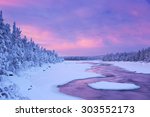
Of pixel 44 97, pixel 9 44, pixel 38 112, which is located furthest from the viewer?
pixel 9 44

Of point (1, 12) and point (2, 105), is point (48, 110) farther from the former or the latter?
point (1, 12)

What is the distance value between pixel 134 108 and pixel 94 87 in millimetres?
21254

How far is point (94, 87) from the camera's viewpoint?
1416 inches

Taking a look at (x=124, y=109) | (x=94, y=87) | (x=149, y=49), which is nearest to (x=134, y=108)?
(x=124, y=109)

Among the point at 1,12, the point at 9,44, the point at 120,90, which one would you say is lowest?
the point at 120,90

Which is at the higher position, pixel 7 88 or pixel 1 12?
pixel 1 12

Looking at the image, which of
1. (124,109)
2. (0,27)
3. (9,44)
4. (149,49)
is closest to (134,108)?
(124,109)

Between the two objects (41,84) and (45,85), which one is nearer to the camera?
(45,85)

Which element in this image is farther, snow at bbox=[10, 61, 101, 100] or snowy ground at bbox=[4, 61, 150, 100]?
snowy ground at bbox=[4, 61, 150, 100]

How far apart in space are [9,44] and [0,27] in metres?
5.53

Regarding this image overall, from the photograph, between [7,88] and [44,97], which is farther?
[44,97]

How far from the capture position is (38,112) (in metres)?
14.0

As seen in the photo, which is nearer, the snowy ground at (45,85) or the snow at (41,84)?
the snow at (41,84)

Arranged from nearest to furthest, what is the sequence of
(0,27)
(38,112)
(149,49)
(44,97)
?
1. (38,112)
2. (44,97)
3. (0,27)
4. (149,49)
